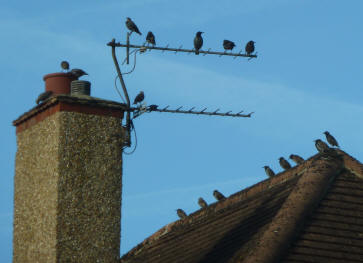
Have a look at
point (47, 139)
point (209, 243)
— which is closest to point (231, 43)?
point (209, 243)

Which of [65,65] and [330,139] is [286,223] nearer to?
[65,65]

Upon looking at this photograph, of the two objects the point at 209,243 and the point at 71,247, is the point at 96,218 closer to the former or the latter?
the point at 71,247

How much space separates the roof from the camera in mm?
10156

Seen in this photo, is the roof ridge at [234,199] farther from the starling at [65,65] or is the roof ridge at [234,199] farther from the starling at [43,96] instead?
the starling at [43,96]

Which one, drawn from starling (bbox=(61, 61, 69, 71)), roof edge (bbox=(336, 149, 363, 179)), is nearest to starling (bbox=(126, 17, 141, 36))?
starling (bbox=(61, 61, 69, 71))

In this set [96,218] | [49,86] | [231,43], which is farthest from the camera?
[231,43]

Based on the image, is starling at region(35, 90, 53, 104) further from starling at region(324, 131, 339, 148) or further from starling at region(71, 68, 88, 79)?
starling at region(324, 131, 339, 148)

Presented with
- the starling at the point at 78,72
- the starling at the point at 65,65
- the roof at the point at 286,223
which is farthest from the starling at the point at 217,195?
the starling at the point at 78,72

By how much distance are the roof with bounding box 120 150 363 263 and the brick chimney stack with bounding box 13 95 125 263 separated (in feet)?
5.28

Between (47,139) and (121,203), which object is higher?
(47,139)

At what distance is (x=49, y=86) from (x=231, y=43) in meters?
6.98

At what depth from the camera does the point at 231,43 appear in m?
18.1

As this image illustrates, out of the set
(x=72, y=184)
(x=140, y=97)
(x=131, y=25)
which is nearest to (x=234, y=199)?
(x=140, y=97)

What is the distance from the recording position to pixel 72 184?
1057 centimetres
